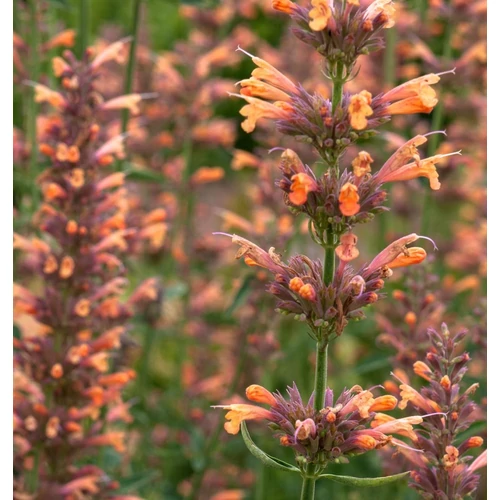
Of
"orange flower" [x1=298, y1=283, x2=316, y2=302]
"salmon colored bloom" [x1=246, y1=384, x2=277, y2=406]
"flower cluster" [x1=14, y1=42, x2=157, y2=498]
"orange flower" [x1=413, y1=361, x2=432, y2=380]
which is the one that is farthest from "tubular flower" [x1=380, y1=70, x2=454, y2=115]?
"flower cluster" [x1=14, y1=42, x2=157, y2=498]

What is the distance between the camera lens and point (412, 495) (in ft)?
13.9

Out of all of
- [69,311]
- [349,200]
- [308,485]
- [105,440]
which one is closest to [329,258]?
[349,200]

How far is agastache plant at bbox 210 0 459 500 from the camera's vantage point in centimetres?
224

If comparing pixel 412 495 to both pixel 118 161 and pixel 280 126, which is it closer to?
pixel 118 161

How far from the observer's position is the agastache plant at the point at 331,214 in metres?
2.24

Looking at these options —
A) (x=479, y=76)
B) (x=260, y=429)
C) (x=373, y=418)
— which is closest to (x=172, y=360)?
(x=260, y=429)

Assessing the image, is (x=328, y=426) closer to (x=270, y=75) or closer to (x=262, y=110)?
(x=262, y=110)

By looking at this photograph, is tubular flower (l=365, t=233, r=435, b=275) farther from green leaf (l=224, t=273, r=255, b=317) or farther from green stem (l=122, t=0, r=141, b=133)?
green stem (l=122, t=0, r=141, b=133)

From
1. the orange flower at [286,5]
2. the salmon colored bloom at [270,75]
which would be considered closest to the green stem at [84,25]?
the salmon colored bloom at [270,75]

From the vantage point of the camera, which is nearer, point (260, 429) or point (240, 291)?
point (240, 291)

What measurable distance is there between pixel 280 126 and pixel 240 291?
6.11ft

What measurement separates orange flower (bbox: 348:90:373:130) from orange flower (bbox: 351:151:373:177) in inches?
5.2

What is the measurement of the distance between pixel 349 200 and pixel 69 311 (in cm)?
155

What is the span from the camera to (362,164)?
91.1 inches
